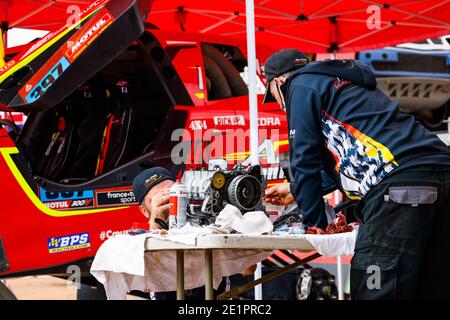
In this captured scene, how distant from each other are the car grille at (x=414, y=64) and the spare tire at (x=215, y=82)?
647 centimetres

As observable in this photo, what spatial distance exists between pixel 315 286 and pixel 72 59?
3.51m

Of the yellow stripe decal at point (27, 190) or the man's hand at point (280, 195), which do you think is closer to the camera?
the man's hand at point (280, 195)

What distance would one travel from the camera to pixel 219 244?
3.24 m

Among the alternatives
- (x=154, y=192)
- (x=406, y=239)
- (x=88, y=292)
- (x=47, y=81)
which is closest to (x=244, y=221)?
(x=406, y=239)

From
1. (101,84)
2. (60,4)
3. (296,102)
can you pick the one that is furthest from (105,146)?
(296,102)

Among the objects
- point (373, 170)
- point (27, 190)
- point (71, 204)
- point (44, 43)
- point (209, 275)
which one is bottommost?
point (71, 204)

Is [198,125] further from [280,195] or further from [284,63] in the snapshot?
Answer: [284,63]

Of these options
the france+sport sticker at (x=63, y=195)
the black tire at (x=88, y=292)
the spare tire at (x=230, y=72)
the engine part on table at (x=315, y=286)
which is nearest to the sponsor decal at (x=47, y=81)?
the france+sport sticker at (x=63, y=195)

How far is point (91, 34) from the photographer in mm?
6215

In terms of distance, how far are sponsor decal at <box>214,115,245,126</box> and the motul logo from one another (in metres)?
1.54

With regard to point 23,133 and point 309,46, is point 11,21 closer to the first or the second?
point 23,133

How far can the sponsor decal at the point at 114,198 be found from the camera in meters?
6.85

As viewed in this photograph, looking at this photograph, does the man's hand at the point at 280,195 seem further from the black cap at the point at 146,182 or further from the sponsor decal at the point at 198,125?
the sponsor decal at the point at 198,125

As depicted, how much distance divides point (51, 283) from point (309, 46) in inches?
217
